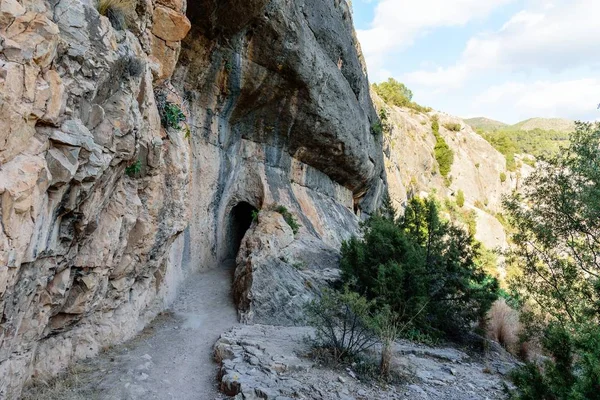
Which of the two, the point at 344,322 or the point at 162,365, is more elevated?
the point at 344,322

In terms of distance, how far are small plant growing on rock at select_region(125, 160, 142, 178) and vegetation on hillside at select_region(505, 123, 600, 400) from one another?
20.3 ft

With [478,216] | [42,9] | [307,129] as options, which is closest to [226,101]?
[307,129]

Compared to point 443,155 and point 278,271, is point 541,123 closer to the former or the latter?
point 443,155

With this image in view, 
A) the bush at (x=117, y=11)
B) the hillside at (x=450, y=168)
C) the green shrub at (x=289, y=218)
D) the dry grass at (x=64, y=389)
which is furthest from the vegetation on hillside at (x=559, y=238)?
the hillside at (x=450, y=168)

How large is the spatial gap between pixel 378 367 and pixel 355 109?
1282 cm

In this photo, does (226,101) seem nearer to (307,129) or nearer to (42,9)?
(307,129)

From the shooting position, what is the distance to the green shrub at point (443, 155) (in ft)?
117

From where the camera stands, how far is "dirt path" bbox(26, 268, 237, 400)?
186 inches

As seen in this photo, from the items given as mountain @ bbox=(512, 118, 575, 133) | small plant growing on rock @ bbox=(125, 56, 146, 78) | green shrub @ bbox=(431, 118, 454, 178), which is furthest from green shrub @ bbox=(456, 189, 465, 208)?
mountain @ bbox=(512, 118, 575, 133)

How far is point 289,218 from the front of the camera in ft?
40.3

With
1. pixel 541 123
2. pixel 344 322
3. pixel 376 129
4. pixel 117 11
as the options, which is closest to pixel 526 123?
pixel 541 123

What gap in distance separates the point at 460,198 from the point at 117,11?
34.7 metres

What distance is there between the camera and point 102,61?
169 inches

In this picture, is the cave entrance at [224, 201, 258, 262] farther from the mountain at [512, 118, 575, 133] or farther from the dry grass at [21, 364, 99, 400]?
the mountain at [512, 118, 575, 133]
